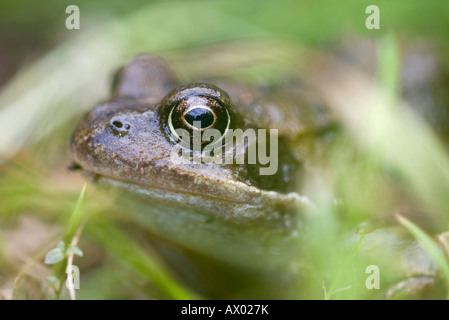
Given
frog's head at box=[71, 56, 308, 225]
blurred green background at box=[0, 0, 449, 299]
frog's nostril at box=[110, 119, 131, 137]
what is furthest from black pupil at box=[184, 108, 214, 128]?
blurred green background at box=[0, 0, 449, 299]

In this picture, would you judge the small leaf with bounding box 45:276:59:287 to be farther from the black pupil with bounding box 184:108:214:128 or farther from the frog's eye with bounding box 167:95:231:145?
the black pupil with bounding box 184:108:214:128

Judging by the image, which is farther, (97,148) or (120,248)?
(120,248)

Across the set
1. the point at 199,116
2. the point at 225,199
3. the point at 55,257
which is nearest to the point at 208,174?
the point at 225,199

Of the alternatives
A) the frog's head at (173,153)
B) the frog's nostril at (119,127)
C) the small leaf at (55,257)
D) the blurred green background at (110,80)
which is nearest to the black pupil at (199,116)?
the frog's head at (173,153)

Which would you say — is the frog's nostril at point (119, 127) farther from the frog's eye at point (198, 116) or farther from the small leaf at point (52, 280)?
the small leaf at point (52, 280)

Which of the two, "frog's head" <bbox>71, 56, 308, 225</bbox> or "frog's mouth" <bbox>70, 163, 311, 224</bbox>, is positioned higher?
"frog's head" <bbox>71, 56, 308, 225</bbox>
